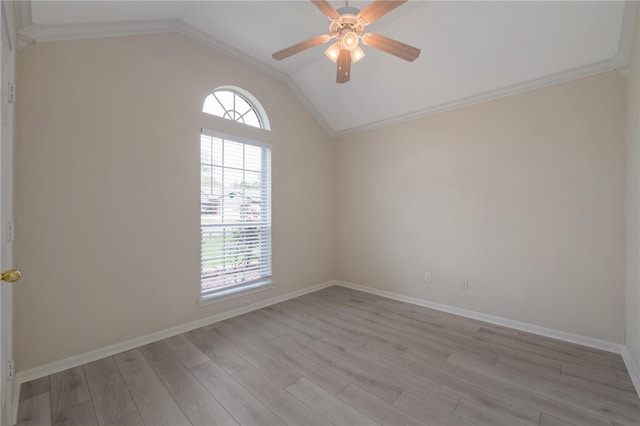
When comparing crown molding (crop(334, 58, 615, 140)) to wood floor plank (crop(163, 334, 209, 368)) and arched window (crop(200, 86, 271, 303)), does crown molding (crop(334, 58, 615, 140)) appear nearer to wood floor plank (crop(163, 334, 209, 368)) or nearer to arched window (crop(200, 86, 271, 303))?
arched window (crop(200, 86, 271, 303))

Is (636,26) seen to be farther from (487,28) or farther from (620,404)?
(620,404)

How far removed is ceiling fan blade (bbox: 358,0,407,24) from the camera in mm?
1832

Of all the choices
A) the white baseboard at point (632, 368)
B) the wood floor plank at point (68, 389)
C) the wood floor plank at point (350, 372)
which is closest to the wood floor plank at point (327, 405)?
the wood floor plank at point (350, 372)

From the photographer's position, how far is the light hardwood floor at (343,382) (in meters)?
1.72

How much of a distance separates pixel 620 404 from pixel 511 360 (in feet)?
2.10

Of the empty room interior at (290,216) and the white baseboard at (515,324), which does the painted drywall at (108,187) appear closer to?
the empty room interior at (290,216)

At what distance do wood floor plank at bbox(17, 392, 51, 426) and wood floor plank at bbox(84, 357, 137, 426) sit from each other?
0.73ft

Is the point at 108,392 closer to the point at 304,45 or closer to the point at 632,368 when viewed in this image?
the point at 304,45

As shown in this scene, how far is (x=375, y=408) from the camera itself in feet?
5.85

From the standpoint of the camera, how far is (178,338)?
2746 mm

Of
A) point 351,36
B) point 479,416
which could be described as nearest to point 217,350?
point 479,416

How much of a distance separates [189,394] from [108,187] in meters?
1.86

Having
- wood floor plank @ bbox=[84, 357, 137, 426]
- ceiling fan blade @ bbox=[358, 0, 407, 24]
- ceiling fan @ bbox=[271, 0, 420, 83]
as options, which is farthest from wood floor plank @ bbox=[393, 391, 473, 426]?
ceiling fan blade @ bbox=[358, 0, 407, 24]

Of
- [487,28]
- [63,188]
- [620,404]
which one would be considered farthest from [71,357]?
[487,28]
